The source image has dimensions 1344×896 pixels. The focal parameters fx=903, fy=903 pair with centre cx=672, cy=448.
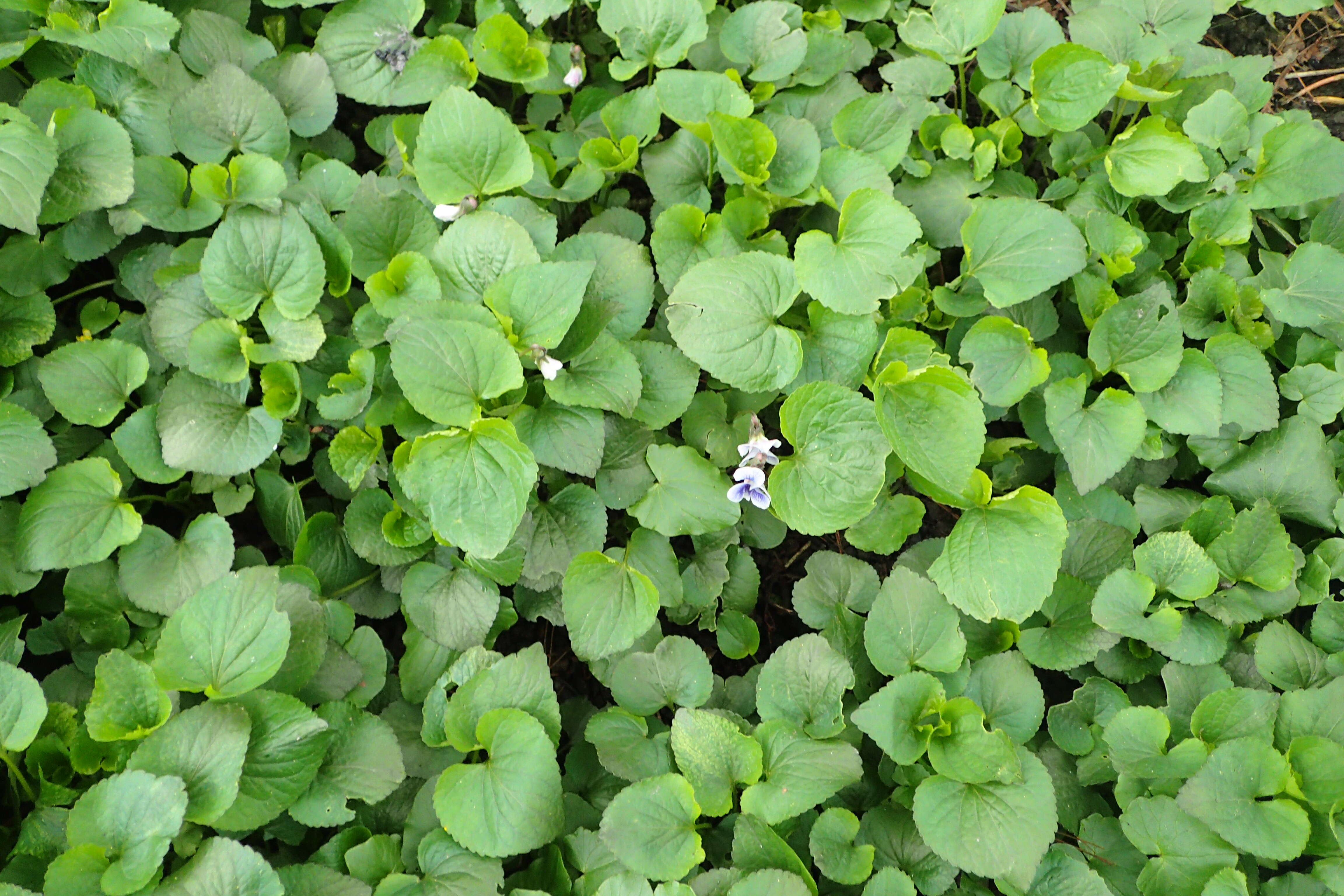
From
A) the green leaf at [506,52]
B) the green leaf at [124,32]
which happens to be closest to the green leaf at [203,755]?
the green leaf at [124,32]

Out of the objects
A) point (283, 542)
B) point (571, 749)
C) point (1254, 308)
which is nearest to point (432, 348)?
point (283, 542)

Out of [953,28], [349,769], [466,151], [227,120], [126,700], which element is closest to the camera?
[126,700]

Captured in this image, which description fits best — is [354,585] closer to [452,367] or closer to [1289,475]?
[452,367]

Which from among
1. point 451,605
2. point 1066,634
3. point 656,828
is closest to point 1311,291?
point 1066,634

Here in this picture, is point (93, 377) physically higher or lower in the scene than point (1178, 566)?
higher

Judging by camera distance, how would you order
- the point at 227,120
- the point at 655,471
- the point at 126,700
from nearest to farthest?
the point at 126,700 → the point at 655,471 → the point at 227,120

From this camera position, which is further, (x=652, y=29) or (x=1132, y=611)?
(x=652, y=29)

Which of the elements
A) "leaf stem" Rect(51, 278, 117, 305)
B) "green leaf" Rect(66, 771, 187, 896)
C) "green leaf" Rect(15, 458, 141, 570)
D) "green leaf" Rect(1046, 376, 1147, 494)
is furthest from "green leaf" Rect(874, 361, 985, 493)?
"leaf stem" Rect(51, 278, 117, 305)

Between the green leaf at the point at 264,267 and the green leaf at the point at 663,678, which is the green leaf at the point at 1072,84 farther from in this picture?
the green leaf at the point at 264,267
